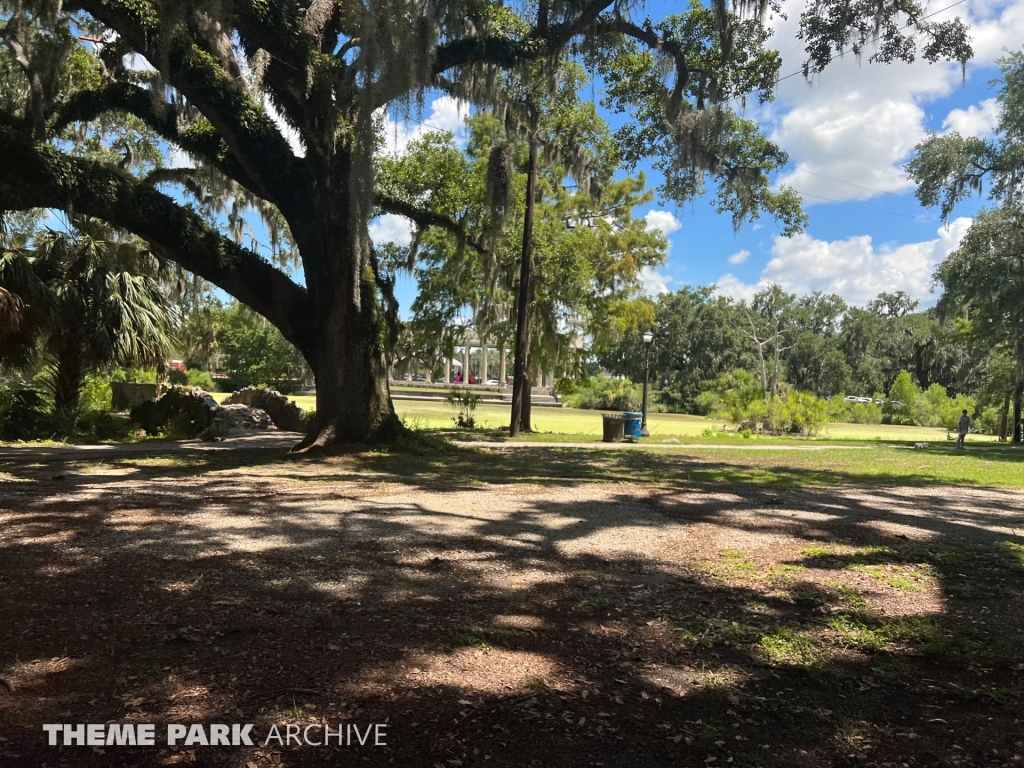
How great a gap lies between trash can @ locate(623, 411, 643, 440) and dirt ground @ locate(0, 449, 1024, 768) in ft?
43.7

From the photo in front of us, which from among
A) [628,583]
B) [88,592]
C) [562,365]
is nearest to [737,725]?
[628,583]

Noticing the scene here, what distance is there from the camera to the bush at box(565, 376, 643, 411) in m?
47.3

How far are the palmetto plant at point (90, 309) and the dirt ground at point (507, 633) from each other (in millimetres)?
8354

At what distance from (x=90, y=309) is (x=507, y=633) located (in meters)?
13.7

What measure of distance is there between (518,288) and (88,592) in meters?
17.9

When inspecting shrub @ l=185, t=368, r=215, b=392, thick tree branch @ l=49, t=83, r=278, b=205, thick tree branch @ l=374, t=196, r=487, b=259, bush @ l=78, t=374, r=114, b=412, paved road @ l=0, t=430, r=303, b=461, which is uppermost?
thick tree branch @ l=49, t=83, r=278, b=205

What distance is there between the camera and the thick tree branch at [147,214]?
937cm

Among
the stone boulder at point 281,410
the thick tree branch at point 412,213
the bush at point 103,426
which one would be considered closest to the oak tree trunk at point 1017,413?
the thick tree branch at point 412,213

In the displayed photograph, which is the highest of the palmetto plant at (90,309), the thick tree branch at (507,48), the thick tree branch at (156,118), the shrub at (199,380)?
the thick tree branch at (507,48)

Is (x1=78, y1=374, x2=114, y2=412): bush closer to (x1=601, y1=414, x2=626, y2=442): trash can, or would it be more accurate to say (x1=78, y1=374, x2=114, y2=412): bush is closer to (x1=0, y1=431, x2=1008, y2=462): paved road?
(x1=0, y1=431, x2=1008, y2=462): paved road

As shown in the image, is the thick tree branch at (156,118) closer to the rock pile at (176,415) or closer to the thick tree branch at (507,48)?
the thick tree branch at (507,48)

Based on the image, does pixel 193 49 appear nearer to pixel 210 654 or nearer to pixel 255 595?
pixel 255 595

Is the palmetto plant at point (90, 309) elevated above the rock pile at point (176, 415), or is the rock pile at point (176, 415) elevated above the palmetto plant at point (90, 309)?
the palmetto plant at point (90, 309)

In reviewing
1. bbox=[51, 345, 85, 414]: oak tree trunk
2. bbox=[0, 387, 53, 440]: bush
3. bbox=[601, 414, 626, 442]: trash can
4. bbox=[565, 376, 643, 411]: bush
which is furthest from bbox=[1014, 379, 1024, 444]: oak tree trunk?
bbox=[0, 387, 53, 440]: bush
